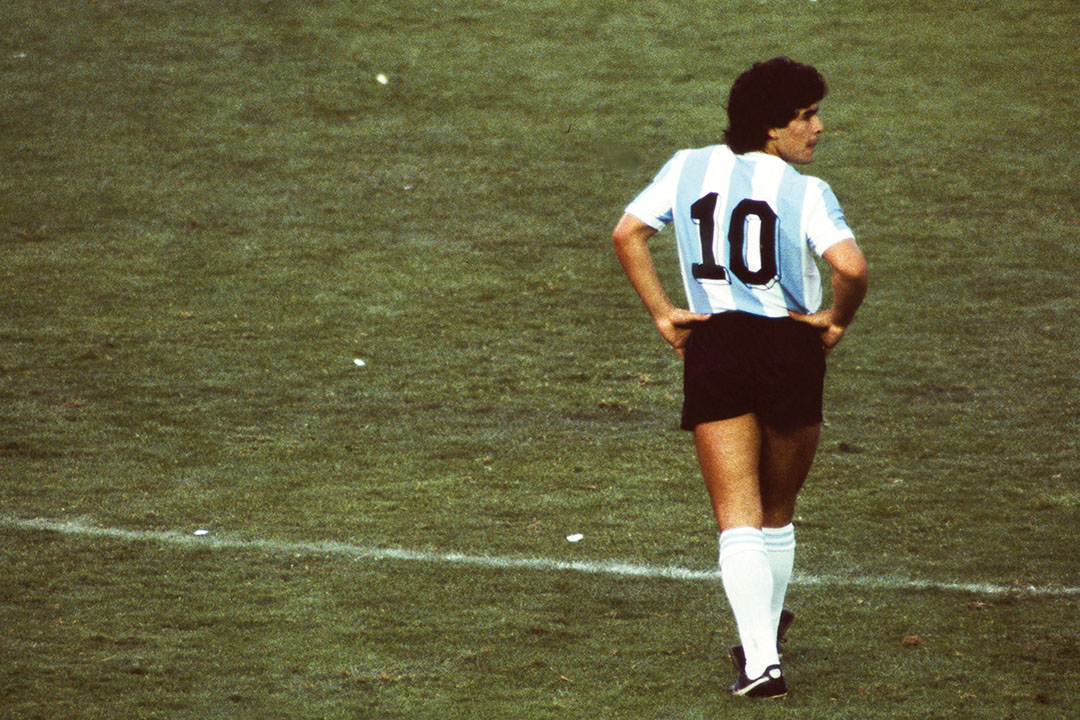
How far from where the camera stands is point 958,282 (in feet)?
27.1

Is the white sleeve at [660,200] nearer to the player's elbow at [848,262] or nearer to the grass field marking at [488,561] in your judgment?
the player's elbow at [848,262]

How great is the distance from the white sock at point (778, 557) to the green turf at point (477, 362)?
0.25 metres

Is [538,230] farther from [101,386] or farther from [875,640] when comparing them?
[875,640]

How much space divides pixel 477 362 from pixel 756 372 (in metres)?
3.65

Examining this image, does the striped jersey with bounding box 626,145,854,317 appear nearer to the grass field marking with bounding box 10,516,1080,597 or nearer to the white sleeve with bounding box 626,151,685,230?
the white sleeve with bounding box 626,151,685,230

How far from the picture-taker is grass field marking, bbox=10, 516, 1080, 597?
4.93 metres

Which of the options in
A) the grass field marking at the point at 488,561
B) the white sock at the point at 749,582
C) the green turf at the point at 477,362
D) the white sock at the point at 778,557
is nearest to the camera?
the white sock at the point at 749,582

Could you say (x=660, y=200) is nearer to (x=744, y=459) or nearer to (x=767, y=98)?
(x=767, y=98)

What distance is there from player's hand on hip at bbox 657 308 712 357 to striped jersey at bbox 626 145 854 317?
0.03m

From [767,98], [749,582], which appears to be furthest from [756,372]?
[767,98]

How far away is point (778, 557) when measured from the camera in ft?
13.9

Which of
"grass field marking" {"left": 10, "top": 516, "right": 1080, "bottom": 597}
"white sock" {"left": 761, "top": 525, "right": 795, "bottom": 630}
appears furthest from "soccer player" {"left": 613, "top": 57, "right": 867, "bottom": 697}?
"grass field marking" {"left": 10, "top": 516, "right": 1080, "bottom": 597}

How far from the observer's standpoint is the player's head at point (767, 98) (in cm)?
394

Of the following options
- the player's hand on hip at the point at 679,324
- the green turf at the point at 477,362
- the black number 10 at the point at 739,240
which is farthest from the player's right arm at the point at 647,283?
the green turf at the point at 477,362
